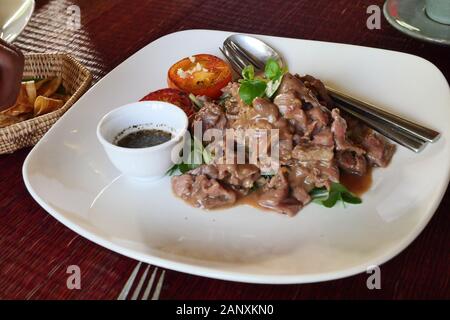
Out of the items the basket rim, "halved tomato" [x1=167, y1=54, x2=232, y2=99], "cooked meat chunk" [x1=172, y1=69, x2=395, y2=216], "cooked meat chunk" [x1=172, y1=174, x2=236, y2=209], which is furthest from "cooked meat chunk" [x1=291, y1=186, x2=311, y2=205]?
the basket rim

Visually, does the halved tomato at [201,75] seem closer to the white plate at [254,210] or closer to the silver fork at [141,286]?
the white plate at [254,210]

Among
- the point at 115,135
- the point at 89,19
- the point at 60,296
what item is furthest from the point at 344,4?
the point at 60,296

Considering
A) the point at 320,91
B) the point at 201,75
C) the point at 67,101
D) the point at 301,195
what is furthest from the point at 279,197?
the point at 67,101

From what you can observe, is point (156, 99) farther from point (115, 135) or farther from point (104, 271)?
point (104, 271)

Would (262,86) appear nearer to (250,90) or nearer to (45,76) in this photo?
(250,90)

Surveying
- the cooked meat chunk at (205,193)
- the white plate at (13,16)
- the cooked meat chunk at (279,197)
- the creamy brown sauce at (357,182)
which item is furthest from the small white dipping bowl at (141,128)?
the white plate at (13,16)

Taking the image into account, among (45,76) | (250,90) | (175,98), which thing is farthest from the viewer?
(45,76)
